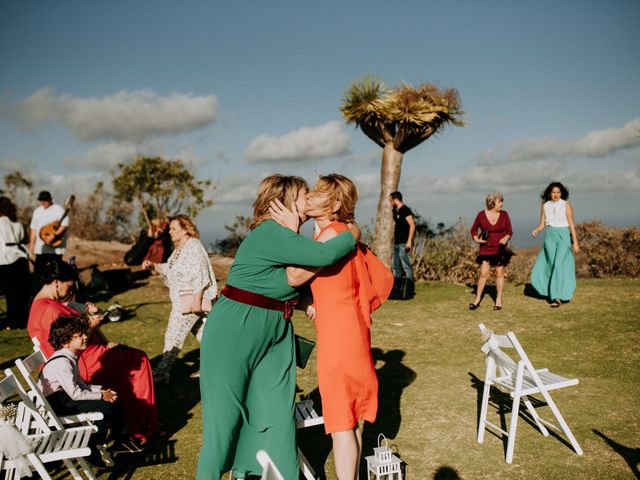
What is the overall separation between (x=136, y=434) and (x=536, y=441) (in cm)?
332

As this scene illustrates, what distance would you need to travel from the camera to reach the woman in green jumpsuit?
9.89ft

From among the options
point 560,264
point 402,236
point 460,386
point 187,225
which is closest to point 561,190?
point 560,264

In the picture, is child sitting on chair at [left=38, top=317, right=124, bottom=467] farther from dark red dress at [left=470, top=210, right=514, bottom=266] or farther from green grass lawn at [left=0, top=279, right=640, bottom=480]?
dark red dress at [left=470, top=210, right=514, bottom=266]

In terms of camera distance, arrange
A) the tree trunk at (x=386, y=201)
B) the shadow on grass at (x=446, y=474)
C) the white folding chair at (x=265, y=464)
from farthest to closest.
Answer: the tree trunk at (x=386, y=201), the shadow on grass at (x=446, y=474), the white folding chair at (x=265, y=464)

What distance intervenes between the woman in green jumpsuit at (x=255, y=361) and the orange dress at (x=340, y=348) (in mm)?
199

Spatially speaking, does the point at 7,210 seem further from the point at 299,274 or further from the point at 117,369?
the point at 299,274

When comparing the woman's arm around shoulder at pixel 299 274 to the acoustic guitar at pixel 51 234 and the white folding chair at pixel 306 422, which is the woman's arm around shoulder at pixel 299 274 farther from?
the acoustic guitar at pixel 51 234

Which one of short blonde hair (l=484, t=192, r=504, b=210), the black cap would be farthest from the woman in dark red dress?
the black cap

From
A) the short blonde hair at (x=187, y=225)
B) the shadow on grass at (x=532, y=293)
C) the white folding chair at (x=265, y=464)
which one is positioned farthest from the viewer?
the shadow on grass at (x=532, y=293)

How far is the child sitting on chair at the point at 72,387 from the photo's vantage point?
388 centimetres

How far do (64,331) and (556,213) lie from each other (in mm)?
8125

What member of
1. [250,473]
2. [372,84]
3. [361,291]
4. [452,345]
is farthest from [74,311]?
[372,84]

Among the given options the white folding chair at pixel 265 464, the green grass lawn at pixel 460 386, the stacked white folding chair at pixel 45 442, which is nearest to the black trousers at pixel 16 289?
the green grass lawn at pixel 460 386

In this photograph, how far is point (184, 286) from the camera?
5762 millimetres
